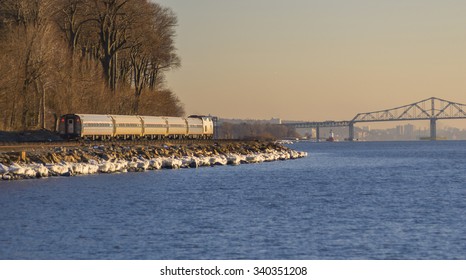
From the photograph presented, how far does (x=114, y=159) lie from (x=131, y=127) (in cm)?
1883

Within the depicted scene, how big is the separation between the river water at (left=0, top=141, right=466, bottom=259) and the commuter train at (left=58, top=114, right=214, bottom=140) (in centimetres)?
1883

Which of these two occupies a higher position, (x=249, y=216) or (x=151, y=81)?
(x=151, y=81)

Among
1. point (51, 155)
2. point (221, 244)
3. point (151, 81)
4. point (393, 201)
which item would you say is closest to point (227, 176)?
point (51, 155)

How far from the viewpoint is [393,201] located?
38.8 meters

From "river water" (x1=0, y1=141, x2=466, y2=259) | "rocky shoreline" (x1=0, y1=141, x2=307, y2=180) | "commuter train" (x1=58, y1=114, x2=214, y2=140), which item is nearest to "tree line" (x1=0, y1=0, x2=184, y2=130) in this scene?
"commuter train" (x1=58, y1=114, x2=214, y2=140)

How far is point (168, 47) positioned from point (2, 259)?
2831 inches

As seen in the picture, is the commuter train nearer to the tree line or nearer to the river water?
the tree line

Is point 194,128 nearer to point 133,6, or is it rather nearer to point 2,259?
point 133,6

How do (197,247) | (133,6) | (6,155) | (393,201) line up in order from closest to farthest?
(197,247) → (393,201) → (6,155) → (133,6)

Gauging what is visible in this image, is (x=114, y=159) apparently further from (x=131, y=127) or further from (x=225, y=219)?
(x=225, y=219)

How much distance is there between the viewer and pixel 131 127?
7712cm

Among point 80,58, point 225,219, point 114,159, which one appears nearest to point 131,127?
point 80,58

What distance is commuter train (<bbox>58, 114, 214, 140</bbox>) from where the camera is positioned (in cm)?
6819

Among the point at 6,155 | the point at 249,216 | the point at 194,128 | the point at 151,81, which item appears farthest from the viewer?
the point at 151,81
